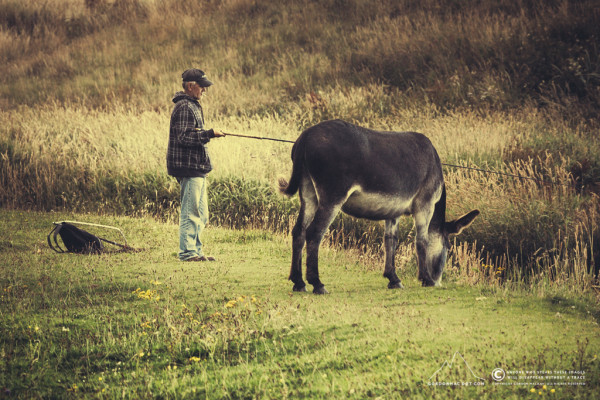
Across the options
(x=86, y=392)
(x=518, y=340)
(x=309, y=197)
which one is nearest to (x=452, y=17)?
(x=309, y=197)

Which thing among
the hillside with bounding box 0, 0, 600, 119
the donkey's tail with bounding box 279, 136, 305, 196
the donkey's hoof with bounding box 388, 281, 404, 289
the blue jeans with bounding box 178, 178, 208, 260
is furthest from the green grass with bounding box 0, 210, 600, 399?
the hillside with bounding box 0, 0, 600, 119

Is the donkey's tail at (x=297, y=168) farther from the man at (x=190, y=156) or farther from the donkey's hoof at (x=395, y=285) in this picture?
the man at (x=190, y=156)

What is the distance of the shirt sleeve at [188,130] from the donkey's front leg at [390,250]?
264cm

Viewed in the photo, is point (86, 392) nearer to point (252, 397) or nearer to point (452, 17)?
point (252, 397)

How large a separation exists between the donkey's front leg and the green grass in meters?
0.23

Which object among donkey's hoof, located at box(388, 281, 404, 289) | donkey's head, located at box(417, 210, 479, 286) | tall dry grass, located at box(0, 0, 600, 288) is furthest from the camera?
tall dry grass, located at box(0, 0, 600, 288)

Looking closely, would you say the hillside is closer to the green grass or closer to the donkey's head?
the donkey's head

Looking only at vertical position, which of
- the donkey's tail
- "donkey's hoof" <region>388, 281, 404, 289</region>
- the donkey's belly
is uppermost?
the donkey's tail

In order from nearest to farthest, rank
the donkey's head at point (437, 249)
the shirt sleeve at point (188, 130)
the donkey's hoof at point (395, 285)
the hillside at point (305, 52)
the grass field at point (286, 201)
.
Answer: the grass field at point (286, 201)
the donkey's hoof at point (395, 285)
the donkey's head at point (437, 249)
the shirt sleeve at point (188, 130)
the hillside at point (305, 52)

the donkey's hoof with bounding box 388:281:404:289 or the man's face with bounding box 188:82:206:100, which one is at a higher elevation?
the man's face with bounding box 188:82:206:100

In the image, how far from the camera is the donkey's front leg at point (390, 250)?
7.81m

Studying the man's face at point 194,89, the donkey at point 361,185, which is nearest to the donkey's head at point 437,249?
the donkey at point 361,185

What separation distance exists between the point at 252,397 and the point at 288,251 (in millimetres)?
5303

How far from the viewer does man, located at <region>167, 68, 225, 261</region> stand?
8836 millimetres
